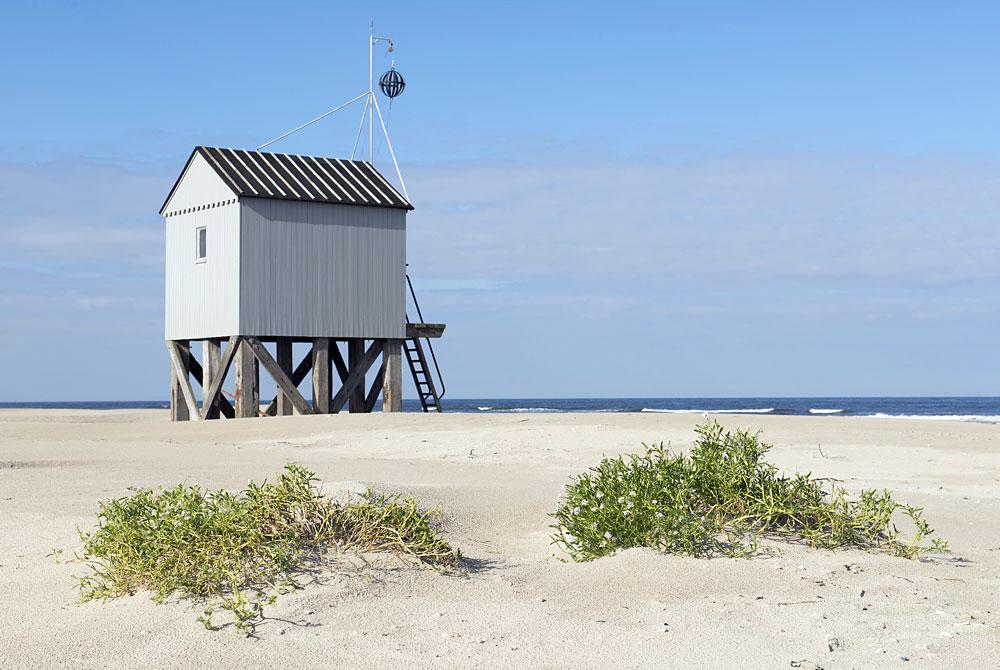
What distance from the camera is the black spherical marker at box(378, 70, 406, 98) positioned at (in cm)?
2639

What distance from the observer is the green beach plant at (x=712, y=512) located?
6445mm

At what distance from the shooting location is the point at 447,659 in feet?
15.9

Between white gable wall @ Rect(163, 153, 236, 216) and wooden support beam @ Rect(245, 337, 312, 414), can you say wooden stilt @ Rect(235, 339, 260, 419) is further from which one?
white gable wall @ Rect(163, 153, 236, 216)

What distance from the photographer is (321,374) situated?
23875 millimetres

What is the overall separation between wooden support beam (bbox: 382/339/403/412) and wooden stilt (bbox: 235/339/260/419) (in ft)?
10.5

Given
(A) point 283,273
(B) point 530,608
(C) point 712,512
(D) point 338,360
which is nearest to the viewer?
(B) point 530,608

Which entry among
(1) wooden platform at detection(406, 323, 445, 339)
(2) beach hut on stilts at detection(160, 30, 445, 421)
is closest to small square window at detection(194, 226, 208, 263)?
(2) beach hut on stilts at detection(160, 30, 445, 421)

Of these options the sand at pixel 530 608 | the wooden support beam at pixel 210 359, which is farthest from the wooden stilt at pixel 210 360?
the sand at pixel 530 608

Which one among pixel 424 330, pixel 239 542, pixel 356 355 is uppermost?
pixel 424 330

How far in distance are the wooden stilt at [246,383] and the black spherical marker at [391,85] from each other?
776 centimetres

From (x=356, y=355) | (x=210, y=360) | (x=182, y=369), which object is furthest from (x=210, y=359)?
(x=356, y=355)

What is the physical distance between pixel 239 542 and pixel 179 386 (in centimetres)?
2173

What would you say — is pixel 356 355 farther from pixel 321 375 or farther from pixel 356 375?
pixel 321 375

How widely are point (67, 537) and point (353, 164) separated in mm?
19441
